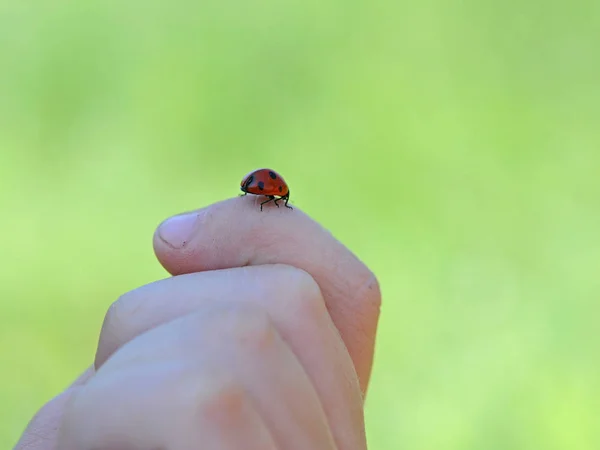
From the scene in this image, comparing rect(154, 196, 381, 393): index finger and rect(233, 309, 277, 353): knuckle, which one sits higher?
rect(154, 196, 381, 393): index finger

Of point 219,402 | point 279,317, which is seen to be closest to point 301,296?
point 279,317

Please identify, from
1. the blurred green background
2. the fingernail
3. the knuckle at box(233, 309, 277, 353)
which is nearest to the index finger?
the fingernail

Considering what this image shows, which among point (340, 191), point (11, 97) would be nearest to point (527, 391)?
point (340, 191)

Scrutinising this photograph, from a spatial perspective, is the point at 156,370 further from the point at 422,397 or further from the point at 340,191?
the point at 340,191

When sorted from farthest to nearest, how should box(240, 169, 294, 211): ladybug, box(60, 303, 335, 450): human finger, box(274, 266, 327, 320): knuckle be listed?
1. box(240, 169, 294, 211): ladybug
2. box(274, 266, 327, 320): knuckle
3. box(60, 303, 335, 450): human finger

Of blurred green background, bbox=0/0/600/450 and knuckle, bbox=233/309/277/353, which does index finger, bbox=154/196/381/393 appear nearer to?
knuckle, bbox=233/309/277/353

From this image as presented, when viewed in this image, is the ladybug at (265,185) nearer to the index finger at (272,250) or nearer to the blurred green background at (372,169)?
the index finger at (272,250)

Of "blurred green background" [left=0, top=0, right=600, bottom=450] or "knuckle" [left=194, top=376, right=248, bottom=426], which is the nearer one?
"knuckle" [left=194, top=376, right=248, bottom=426]
